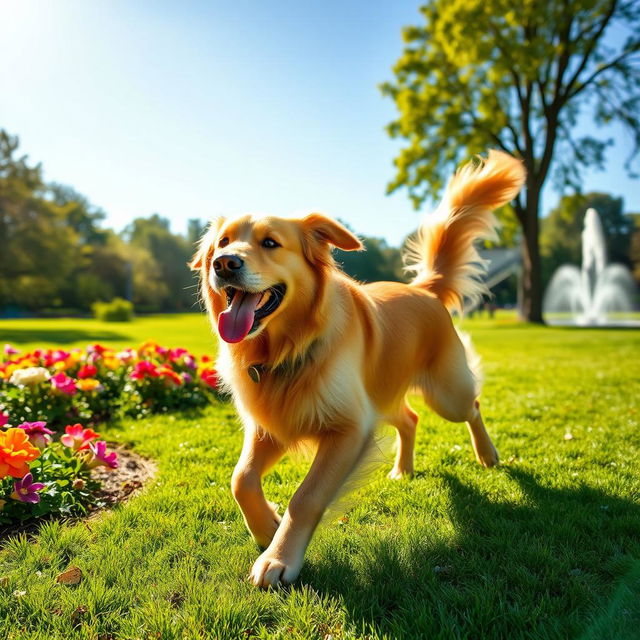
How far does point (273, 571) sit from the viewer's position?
250 cm

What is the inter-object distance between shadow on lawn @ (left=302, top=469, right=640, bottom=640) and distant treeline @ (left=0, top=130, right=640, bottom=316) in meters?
24.1

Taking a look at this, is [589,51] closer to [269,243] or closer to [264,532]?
[269,243]

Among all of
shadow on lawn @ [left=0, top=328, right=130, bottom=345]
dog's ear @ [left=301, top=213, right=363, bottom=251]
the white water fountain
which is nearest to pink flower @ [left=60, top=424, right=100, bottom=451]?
dog's ear @ [left=301, top=213, right=363, bottom=251]

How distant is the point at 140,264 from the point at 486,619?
229 feet

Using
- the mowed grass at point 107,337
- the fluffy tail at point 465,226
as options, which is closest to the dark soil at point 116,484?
the fluffy tail at point 465,226

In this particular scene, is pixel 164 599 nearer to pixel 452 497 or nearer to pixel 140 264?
pixel 452 497

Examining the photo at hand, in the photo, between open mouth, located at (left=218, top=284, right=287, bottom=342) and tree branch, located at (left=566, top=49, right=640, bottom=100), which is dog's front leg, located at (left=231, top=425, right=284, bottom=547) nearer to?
open mouth, located at (left=218, top=284, right=287, bottom=342)

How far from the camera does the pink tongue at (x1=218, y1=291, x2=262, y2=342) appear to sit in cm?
285

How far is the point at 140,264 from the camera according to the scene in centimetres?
6744

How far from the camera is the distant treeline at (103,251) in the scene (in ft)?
110

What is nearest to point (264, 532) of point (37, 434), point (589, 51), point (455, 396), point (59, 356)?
point (37, 434)

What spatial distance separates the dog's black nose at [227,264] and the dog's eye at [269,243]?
304mm

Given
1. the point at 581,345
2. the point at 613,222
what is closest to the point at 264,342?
the point at 581,345

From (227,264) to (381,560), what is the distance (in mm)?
1698
